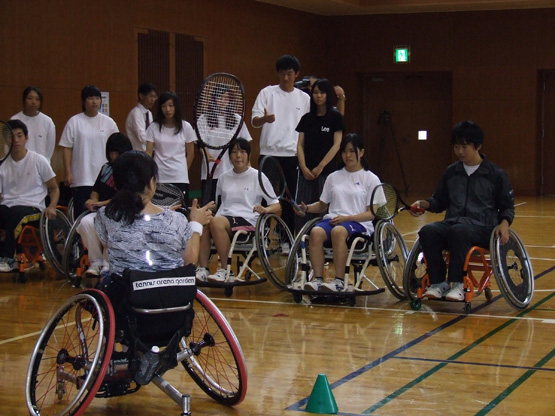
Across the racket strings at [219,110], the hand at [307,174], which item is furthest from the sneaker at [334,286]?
the racket strings at [219,110]

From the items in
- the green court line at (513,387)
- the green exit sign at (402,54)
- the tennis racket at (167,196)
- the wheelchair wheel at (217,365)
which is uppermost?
the green exit sign at (402,54)

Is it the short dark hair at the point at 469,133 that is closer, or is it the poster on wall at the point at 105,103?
the short dark hair at the point at 469,133

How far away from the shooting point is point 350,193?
228 inches

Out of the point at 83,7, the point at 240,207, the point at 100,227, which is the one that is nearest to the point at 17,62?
the point at 83,7

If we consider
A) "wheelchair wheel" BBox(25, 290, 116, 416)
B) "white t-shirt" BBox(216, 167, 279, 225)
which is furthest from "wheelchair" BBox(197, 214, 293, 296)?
"wheelchair wheel" BBox(25, 290, 116, 416)

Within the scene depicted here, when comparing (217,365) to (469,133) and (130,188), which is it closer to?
(130,188)

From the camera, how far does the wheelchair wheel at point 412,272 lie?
546cm

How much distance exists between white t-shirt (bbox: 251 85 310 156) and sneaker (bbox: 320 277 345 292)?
184 centimetres

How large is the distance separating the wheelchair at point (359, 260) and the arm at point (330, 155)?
27.4 inches

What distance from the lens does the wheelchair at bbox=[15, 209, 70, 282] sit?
21.2 feet

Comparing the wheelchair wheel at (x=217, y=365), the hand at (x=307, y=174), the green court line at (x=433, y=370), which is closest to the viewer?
the wheelchair wheel at (x=217, y=365)

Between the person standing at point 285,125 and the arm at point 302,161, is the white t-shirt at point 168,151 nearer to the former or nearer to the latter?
the person standing at point 285,125

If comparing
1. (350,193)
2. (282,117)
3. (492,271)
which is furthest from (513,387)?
(282,117)

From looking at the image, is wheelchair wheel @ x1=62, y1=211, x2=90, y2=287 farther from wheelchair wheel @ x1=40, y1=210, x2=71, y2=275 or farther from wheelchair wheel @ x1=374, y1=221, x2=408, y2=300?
wheelchair wheel @ x1=374, y1=221, x2=408, y2=300
